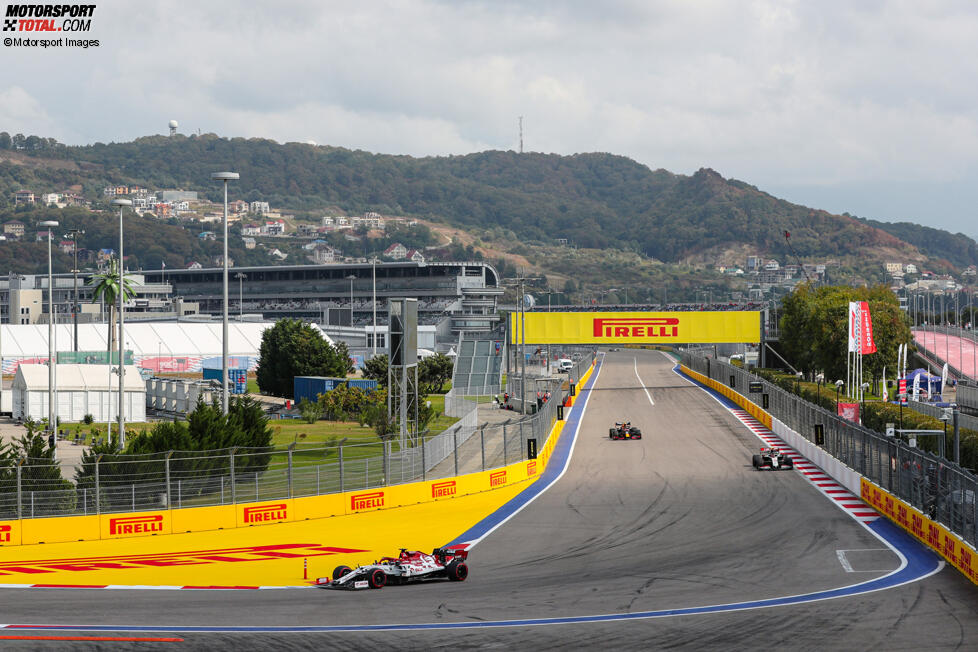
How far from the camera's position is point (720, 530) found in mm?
29062

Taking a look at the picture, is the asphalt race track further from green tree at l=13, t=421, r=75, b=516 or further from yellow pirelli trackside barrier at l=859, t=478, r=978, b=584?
green tree at l=13, t=421, r=75, b=516

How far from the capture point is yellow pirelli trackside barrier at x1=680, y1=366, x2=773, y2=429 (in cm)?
5952

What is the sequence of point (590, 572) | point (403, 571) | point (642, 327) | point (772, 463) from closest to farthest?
point (403, 571) < point (590, 572) < point (772, 463) < point (642, 327)

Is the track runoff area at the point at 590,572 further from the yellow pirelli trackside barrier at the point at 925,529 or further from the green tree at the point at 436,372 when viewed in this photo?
the green tree at the point at 436,372

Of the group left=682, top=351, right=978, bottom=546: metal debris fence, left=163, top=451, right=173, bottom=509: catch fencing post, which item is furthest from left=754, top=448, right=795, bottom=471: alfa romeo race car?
left=163, top=451, right=173, bottom=509: catch fencing post

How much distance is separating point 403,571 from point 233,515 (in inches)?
391

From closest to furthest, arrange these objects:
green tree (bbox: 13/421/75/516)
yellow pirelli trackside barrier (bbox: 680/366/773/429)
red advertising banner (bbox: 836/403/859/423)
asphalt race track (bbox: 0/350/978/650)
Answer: asphalt race track (bbox: 0/350/978/650), green tree (bbox: 13/421/75/516), red advertising banner (bbox: 836/403/859/423), yellow pirelli trackside barrier (bbox: 680/366/773/429)

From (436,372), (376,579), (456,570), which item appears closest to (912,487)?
(456,570)

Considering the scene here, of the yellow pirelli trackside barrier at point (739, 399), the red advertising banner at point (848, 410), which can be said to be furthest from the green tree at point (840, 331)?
the red advertising banner at point (848, 410)

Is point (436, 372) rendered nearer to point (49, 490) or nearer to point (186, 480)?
point (186, 480)

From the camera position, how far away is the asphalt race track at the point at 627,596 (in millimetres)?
17688

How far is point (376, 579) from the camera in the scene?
21938 mm

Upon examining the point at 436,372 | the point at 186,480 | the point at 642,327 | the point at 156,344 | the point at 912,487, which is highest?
the point at 642,327

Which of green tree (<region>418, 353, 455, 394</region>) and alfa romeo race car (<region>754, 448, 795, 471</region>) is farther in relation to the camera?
green tree (<region>418, 353, 455, 394</region>)
